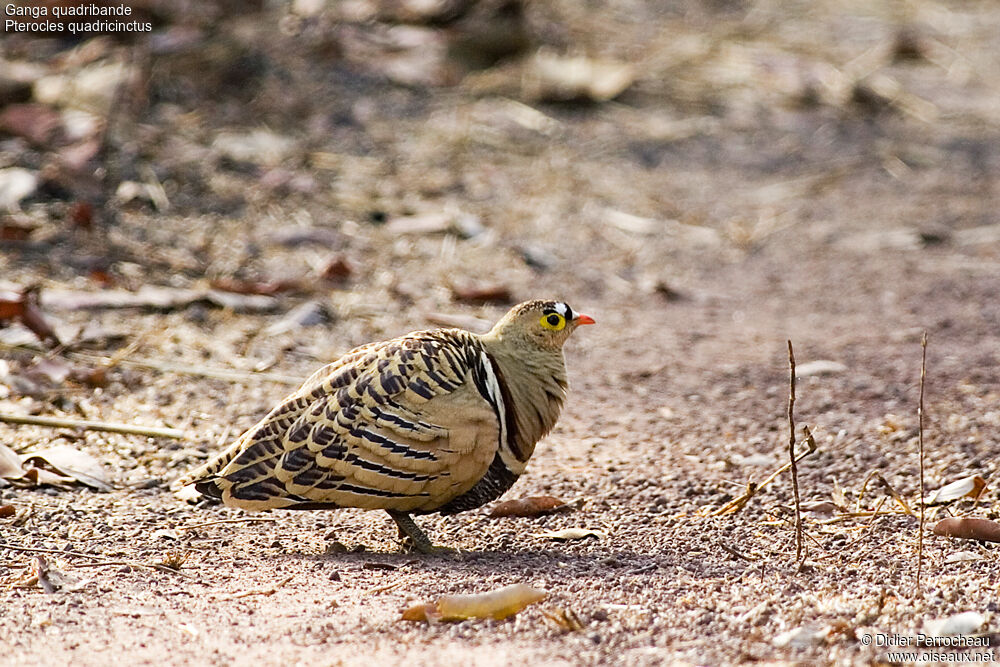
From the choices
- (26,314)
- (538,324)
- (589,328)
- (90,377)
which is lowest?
(589,328)

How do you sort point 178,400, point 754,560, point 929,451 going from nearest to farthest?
point 754,560
point 929,451
point 178,400

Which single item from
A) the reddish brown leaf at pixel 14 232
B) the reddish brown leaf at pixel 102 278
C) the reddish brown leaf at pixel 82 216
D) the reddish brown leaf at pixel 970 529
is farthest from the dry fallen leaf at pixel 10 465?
the reddish brown leaf at pixel 970 529

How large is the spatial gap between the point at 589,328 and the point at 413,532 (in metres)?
2.65

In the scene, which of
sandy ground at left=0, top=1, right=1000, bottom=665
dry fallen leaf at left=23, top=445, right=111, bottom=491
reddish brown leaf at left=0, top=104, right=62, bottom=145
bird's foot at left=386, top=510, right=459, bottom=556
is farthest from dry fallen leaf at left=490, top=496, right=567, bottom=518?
reddish brown leaf at left=0, top=104, right=62, bottom=145

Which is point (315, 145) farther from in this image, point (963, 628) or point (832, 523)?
point (963, 628)

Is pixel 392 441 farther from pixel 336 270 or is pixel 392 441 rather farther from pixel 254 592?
pixel 336 270

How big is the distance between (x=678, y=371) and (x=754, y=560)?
2.05 meters

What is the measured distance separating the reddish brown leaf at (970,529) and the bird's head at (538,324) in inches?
49.4

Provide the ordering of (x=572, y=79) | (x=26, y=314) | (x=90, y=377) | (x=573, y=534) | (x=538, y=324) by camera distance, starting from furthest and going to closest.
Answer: (x=572, y=79), (x=26, y=314), (x=90, y=377), (x=538, y=324), (x=573, y=534)

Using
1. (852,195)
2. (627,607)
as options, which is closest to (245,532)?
(627,607)

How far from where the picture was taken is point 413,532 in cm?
371

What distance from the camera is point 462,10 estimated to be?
9.95 m

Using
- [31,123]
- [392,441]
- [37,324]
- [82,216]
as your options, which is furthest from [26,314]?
[31,123]

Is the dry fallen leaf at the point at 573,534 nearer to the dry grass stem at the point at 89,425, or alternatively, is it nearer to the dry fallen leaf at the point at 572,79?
the dry grass stem at the point at 89,425
